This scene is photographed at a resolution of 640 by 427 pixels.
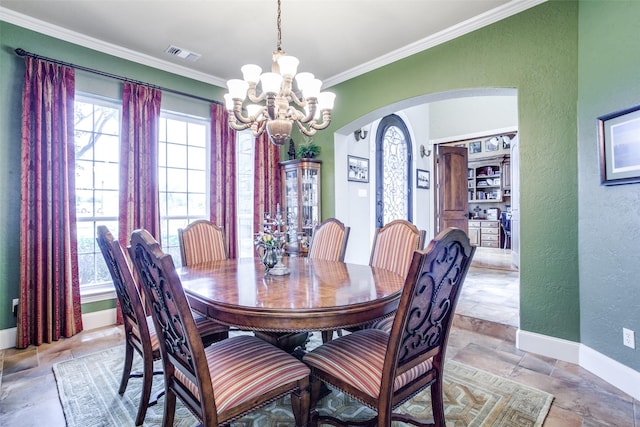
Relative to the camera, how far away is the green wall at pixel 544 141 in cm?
245

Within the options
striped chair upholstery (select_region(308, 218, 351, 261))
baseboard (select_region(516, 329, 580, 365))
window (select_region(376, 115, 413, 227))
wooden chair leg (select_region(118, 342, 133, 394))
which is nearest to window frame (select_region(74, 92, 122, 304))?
wooden chair leg (select_region(118, 342, 133, 394))

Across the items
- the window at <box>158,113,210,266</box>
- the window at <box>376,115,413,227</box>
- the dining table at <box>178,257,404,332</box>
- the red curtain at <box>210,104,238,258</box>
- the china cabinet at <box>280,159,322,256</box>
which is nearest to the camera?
the dining table at <box>178,257,404,332</box>

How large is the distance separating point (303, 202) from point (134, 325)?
2745 millimetres

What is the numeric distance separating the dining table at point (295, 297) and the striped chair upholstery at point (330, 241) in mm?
591

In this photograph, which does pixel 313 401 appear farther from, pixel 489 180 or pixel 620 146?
pixel 489 180

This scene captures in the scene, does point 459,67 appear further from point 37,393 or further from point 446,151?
point 37,393

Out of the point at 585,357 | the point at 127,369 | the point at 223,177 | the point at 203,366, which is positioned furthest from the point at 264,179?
the point at 585,357

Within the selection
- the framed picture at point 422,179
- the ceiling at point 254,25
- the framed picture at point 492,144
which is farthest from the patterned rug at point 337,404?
the framed picture at point 492,144

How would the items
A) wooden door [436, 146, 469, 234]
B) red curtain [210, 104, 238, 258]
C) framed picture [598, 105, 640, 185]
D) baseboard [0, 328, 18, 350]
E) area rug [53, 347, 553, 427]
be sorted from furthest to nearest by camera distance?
wooden door [436, 146, 469, 234], red curtain [210, 104, 238, 258], baseboard [0, 328, 18, 350], framed picture [598, 105, 640, 185], area rug [53, 347, 553, 427]

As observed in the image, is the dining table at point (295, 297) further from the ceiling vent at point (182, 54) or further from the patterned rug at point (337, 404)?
the ceiling vent at point (182, 54)

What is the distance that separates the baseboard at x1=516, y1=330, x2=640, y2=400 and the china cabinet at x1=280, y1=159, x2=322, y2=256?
8.57ft

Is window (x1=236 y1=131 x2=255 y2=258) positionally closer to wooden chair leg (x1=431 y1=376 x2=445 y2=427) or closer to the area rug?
the area rug

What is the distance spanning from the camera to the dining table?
135cm

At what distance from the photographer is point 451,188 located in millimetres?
6031
